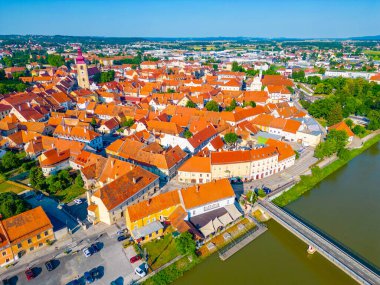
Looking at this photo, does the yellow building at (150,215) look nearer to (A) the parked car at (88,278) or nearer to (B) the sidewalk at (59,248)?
(B) the sidewalk at (59,248)

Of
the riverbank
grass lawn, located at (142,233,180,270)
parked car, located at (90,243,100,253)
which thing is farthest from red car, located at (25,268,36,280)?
the riverbank

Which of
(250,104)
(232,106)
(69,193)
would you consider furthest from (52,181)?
(250,104)

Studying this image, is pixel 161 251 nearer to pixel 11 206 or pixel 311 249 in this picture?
pixel 311 249

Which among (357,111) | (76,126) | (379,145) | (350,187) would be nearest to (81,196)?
(76,126)

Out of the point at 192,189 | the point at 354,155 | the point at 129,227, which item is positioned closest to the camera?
the point at 129,227

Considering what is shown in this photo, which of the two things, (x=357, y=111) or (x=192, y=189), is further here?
(x=357, y=111)

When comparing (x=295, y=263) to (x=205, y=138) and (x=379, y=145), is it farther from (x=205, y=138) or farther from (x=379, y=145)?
(x=379, y=145)
